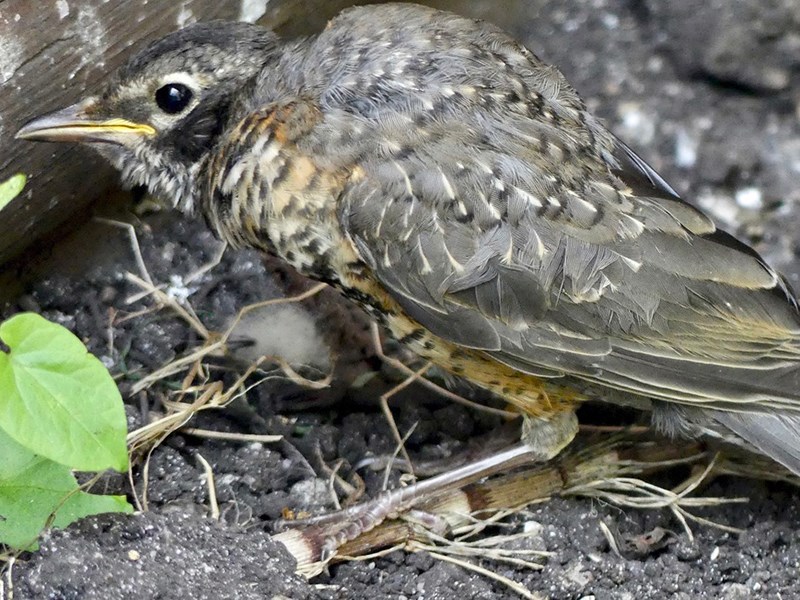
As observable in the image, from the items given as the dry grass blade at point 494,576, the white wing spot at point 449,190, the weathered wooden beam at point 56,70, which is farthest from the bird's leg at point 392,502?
the weathered wooden beam at point 56,70

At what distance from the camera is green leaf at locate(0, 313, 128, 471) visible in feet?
6.69

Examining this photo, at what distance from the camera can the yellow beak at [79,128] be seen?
2604 millimetres

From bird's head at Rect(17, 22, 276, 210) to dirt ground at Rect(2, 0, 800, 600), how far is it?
617mm

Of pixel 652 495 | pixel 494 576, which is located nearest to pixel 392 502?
pixel 494 576

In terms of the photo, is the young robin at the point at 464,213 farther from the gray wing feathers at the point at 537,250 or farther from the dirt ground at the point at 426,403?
the dirt ground at the point at 426,403

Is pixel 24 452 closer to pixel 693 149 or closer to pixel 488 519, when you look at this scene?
pixel 488 519

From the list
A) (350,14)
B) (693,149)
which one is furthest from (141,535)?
(693,149)

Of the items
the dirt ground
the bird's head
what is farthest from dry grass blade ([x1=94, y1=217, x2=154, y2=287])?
the bird's head

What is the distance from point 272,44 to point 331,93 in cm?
29

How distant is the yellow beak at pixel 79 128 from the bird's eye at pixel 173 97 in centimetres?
8

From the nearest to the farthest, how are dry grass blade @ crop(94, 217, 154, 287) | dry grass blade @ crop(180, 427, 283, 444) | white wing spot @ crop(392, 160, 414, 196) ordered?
white wing spot @ crop(392, 160, 414, 196) → dry grass blade @ crop(180, 427, 283, 444) → dry grass blade @ crop(94, 217, 154, 287)

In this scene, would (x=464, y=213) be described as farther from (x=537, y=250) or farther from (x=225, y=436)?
(x=225, y=436)

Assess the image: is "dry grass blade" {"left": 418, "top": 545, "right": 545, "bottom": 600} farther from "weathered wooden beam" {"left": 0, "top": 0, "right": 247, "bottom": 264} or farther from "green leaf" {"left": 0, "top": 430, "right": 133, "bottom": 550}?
"weathered wooden beam" {"left": 0, "top": 0, "right": 247, "bottom": 264}

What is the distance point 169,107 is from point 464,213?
785 mm
